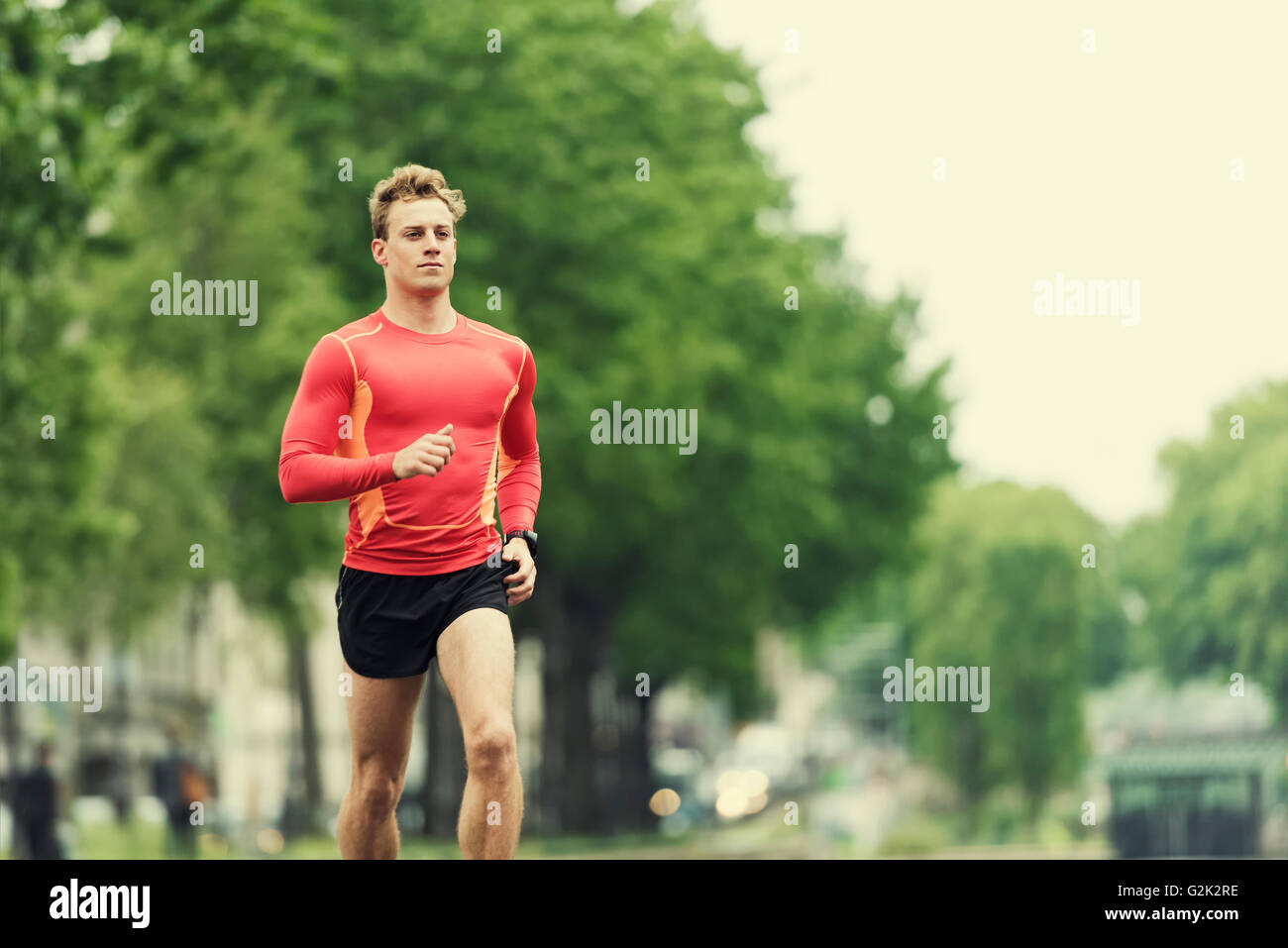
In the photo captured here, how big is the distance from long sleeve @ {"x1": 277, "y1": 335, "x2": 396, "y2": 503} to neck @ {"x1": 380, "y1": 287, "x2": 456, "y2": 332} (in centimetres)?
25

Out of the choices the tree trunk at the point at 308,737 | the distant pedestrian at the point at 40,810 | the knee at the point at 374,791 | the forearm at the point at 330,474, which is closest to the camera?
the forearm at the point at 330,474

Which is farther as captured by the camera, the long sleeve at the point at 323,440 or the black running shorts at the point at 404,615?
the black running shorts at the point at 404,615

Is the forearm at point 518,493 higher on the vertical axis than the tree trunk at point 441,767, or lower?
higher

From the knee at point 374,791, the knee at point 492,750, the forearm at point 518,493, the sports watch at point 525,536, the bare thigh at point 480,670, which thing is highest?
the forearm at point 518,493

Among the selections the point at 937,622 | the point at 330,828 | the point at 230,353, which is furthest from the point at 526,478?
the point at 937,622

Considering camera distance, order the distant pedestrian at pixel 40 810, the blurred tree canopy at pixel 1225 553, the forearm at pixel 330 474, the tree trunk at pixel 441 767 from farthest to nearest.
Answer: the blurred tree canopy at pixel 1225 553, the tree trunk at pixel 441 767, the distant pedestrian at pixel 40 810, the forearm at pixel 330 474

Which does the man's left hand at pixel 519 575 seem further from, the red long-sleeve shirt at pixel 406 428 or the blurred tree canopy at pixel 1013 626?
the blurred tree canopy at pixel 1013 626

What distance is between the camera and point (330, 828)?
38.2 meters

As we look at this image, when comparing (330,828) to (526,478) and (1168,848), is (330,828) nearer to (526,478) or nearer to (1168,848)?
(1168,848)

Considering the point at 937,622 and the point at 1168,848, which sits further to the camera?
the point at 937,622

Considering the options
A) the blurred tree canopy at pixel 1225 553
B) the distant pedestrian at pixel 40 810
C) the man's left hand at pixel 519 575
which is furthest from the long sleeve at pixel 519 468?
the blurred tree canopy at pixel 1225 553

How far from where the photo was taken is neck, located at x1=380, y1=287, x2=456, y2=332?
Answer: 6.42m

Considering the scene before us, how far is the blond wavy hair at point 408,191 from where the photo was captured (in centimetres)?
641
